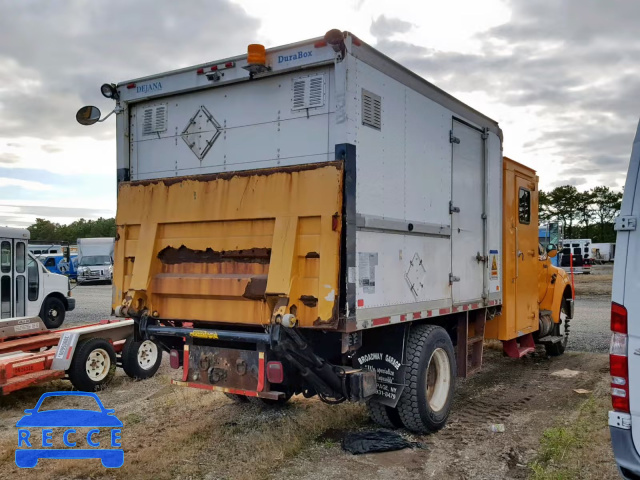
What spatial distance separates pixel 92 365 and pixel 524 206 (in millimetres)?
6530

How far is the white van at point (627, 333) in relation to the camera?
10.3ft

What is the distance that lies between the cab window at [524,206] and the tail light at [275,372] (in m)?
4.97

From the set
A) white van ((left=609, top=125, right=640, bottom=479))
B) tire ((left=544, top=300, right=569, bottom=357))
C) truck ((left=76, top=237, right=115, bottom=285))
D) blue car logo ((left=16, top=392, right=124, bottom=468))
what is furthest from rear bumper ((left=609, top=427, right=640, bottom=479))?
truck ((left=76, top=237, right=115, bottom=285))

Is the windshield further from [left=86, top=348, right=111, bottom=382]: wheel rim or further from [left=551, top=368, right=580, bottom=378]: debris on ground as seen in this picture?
[left=551, top=368, right=580, bottom=378]: debris on ground

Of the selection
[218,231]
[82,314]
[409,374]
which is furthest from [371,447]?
[82,314]

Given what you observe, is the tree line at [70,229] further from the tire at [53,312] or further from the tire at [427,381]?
the tire at [427,381]

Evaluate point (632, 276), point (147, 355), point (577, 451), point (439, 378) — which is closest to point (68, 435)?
point (147, 355)

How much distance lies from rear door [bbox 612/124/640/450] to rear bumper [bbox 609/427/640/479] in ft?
0.12

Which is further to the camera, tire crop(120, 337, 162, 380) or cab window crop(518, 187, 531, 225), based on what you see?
cab window crop(518, 187, 531, 225)

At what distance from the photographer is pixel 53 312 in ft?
52.7

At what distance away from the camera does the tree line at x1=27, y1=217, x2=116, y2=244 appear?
283ft

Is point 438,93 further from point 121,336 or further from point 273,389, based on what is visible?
point 121,336

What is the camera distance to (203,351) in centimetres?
527

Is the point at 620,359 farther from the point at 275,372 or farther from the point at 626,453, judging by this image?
the point at 275,372
